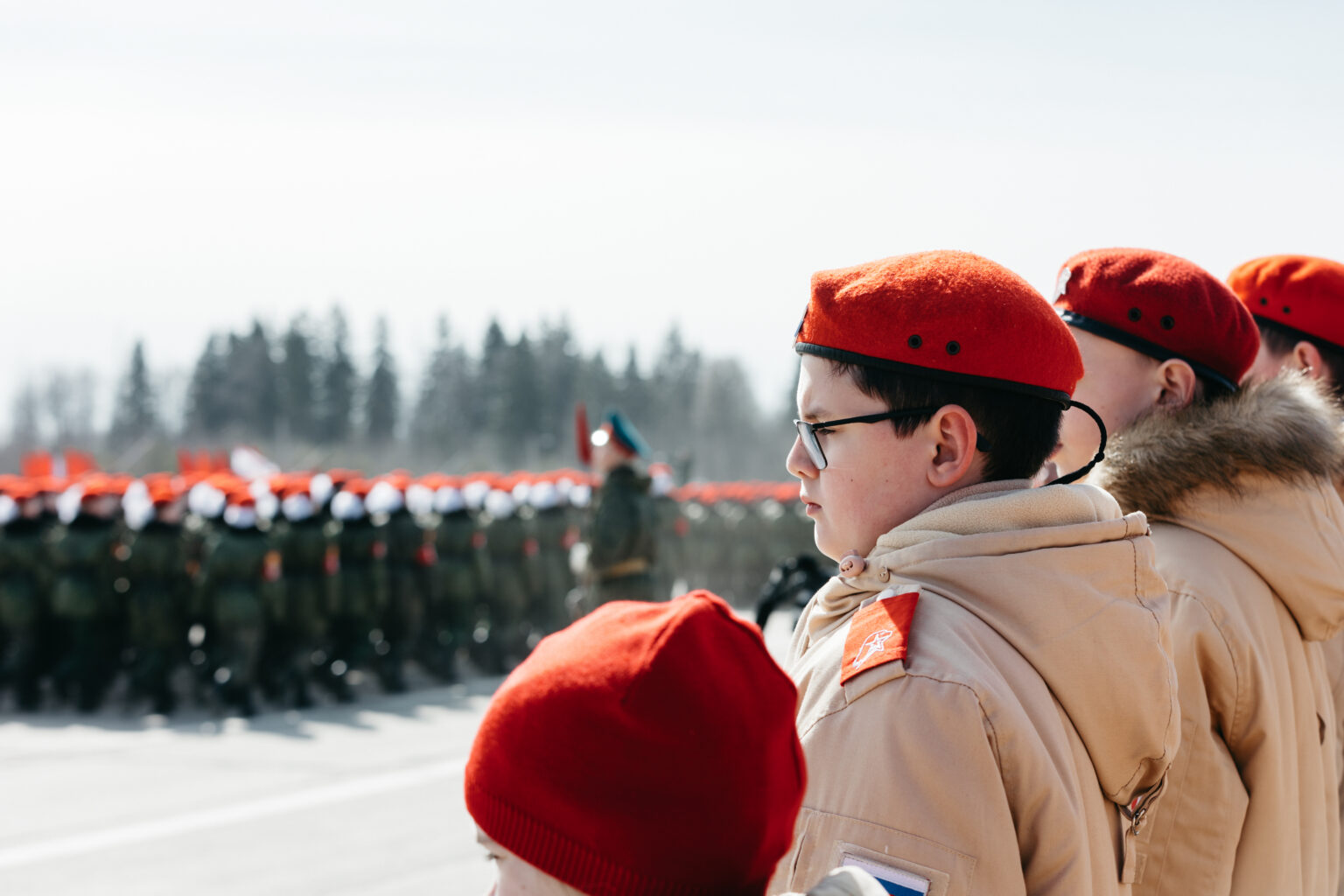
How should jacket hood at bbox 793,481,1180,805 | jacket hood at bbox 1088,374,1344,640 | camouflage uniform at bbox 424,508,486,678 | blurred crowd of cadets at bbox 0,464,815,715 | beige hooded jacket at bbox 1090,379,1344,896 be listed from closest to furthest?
jacket hood at bbox 793,481,1180,805
beige hooded jacket at bbox 1090,379,1344,896
jacket hood at bbox 1088,374,1344,640
blurred crowd of cadets at bbox 0,464,815,715
camouflage uniform at bbox 424,508,486,678

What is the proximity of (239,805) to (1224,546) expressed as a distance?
641cm

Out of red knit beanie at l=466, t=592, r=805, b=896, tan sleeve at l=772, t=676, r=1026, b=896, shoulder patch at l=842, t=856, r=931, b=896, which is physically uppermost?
red knit beanie at l=466, t=592, r=805, b=896

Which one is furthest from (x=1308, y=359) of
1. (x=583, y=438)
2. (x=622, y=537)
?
(x=583, y=438)

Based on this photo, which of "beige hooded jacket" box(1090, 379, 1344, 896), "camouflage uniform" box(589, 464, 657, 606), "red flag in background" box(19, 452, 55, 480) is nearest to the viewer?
"beige hooded jacket" box(1090, 379, 1344, 896)

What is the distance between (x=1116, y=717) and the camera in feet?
4.87

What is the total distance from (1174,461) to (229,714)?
9.25m

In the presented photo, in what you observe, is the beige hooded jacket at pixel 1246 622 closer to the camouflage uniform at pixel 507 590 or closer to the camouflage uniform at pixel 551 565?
the camouflage uniform at pixel 507 590

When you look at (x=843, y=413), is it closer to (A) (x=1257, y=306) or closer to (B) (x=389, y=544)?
(A) (x=1257, y=306)

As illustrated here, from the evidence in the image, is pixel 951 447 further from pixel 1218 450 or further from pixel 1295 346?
pixel 1295 346

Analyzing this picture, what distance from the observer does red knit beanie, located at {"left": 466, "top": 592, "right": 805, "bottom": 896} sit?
108 centimetres

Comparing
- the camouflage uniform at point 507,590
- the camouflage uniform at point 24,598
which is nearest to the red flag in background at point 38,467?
the camouflage uniform at point 24,598

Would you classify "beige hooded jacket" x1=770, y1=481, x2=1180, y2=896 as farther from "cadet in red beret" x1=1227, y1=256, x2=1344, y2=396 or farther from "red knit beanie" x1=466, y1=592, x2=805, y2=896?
"cadet in red beret" x1=1227, y1=256, x2=1344, y2=396

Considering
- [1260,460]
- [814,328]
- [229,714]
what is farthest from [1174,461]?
[229,714]

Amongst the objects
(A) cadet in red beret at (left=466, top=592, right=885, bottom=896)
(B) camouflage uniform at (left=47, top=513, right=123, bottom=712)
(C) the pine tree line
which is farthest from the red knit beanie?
(C) the pine tree line
